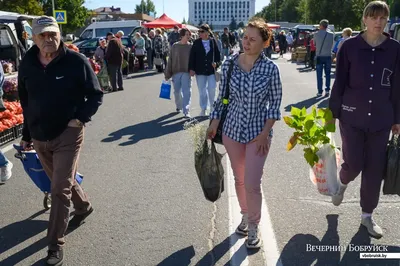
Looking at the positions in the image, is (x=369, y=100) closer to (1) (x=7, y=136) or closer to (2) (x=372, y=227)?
(2) (x=372, y=227)

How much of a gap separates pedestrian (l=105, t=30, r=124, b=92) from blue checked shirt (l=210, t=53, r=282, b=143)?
1120 cm

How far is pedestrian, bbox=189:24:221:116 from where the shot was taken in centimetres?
934

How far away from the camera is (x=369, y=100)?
3.94 meters

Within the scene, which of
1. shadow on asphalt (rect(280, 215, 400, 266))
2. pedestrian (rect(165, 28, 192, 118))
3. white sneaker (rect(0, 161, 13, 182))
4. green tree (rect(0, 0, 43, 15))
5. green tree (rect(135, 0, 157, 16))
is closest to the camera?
shadow on asphalt (rect(280, 215, 400, 266))

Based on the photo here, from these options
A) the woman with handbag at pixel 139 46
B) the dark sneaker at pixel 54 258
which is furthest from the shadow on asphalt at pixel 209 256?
the woman with handbag at pixel 139 46

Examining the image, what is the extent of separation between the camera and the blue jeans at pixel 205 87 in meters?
9.62

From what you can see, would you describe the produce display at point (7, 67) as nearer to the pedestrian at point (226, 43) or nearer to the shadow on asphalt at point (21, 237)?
the shadow on asphalt at point (21, 237)

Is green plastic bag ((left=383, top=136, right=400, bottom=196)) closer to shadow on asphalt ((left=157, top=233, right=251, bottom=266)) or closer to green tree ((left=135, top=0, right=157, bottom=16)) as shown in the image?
shadow on asphalt ((left=157, top=233, right=251, bottom=266))

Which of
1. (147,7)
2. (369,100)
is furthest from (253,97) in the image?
(147,7)

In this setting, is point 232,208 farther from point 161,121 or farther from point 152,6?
point 152,6

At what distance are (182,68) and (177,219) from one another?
18.7ft

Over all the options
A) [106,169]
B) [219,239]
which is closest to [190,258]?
[219,239]

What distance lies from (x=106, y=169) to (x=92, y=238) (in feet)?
7.34

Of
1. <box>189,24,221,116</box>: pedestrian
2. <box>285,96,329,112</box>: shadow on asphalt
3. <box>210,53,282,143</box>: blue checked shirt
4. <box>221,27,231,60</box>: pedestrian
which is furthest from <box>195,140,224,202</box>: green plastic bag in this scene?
<box>221,27,231,60</box>: pedestrian
